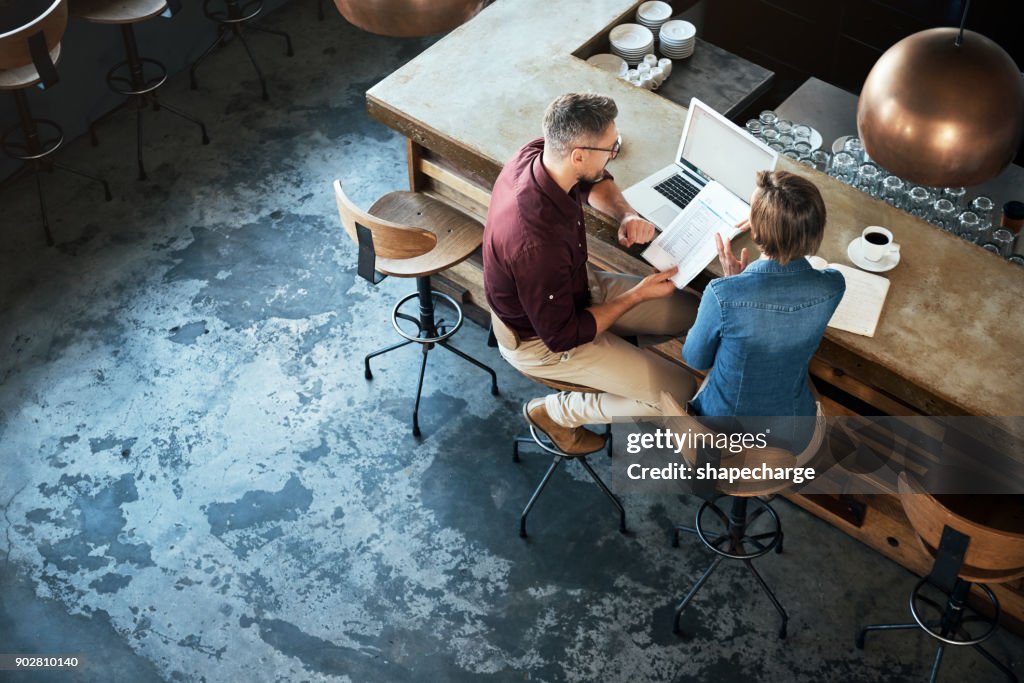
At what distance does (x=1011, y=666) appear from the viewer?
12.6 ft

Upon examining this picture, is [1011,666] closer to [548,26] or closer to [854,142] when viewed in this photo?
[854,142]

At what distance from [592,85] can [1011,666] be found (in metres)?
2.64

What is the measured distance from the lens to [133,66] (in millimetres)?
5617

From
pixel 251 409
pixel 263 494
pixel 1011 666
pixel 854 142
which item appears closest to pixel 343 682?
pixel 263 494

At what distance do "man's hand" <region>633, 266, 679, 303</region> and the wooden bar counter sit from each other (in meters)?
0.15

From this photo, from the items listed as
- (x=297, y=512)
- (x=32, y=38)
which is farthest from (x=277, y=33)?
(x=297, y=512)

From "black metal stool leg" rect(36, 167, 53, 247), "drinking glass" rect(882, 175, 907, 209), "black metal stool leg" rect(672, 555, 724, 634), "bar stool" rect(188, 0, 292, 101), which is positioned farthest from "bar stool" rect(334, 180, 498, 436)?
"bar stool" rect(188, 0, 292, 101)

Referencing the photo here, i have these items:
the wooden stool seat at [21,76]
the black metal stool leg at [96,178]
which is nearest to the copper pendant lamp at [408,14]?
the wooden stool seat at [21,76]

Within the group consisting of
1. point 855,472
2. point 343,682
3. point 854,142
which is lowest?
point 343,682

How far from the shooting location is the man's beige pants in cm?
377

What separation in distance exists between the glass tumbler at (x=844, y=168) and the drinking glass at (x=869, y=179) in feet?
0.12

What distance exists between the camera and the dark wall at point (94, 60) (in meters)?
5.67

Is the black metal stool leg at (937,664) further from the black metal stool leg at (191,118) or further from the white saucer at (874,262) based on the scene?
the black metal stool leg at (191,118)

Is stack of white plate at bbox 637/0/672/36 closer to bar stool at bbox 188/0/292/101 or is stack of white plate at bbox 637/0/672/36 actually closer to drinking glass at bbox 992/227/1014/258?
drinking glass at bbox 992/227/1014/258
